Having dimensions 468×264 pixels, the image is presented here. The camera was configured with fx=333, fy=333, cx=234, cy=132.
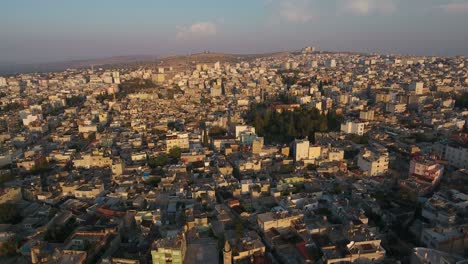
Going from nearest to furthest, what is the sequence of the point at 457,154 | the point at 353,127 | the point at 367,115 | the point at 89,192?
the point at 89,192, the point at 457,154, the point at 353,127, the point at 367,115

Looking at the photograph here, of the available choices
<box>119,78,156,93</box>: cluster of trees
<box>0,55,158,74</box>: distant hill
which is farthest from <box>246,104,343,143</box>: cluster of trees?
<box>0,55,158,74</box>: distant hill

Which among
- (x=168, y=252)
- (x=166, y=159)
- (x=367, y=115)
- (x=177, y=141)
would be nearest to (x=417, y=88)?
(x=367, y=115)

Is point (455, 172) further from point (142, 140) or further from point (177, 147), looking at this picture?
point (142, 140)

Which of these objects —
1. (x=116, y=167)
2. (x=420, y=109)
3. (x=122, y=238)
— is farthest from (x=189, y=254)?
(x=420, y=109)

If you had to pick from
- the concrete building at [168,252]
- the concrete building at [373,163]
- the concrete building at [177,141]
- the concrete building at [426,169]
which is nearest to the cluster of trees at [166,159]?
the concrete building at [177,141]

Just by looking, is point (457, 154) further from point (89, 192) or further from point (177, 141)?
point (89, 192)

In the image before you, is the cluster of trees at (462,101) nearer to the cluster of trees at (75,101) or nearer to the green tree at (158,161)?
the green tree at (158,161)

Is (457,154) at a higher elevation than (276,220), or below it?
higher
